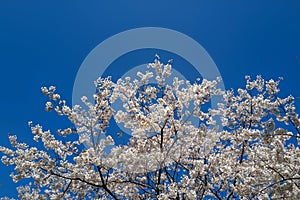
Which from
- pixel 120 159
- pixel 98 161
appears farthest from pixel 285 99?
pixel 98 161

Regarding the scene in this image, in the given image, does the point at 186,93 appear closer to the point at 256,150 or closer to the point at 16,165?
the point at 256,150

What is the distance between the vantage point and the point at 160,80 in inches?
350

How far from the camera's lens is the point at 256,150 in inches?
210

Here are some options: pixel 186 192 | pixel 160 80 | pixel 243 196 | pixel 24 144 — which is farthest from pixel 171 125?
pixel 24 144

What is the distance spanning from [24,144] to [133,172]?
2.52m

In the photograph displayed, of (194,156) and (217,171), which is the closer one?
(217,171)

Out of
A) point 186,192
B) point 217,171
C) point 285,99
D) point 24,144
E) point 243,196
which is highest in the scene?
point 285,99

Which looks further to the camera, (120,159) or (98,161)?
(120,159)

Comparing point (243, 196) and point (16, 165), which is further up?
point (16, 165)

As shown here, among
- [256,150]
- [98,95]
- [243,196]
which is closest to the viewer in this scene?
[256,150]

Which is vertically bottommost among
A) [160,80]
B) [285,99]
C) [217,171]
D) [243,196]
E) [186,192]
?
[243,196]

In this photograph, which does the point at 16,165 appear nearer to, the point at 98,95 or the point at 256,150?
the point at 98,95

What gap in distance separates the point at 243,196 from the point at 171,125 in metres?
2.67

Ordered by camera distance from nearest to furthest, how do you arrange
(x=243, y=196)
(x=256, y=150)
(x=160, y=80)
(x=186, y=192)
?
1. (x=256, y=150)
2. (x=243, y=196)
3. (x=186, y=192)
4. (x=160, y=80)
